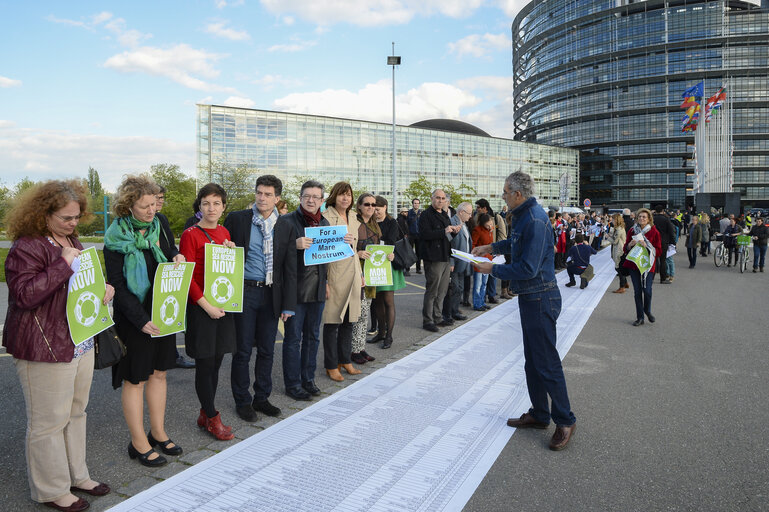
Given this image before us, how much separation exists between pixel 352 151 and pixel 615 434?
232 feet

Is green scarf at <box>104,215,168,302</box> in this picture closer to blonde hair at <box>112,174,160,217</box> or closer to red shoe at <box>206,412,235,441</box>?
blonde hair at <box>112,174,160,217</box>

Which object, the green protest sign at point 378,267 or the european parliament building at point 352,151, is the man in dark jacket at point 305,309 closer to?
the green protest sign at point 378,267

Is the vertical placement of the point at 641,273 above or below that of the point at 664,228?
below

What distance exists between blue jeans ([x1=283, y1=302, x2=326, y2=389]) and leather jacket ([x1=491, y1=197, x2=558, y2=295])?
1970 mm

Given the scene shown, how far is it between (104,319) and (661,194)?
107092 mm

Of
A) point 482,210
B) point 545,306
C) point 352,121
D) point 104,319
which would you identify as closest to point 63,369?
point 104,319

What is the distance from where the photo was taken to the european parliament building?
64438 mm

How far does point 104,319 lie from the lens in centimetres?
310

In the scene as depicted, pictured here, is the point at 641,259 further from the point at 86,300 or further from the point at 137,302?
the point at 86,300

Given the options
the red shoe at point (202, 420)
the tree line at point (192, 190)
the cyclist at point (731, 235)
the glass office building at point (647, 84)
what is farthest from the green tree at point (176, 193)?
the glass office building at point (647, 84)

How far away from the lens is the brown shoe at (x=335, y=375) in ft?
17.7

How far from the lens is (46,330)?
2809 mm

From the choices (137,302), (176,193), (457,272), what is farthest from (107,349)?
(176,193)

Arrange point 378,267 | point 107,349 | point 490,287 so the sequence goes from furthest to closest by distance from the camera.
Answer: point 490,287, point 378,267, point 107,349
